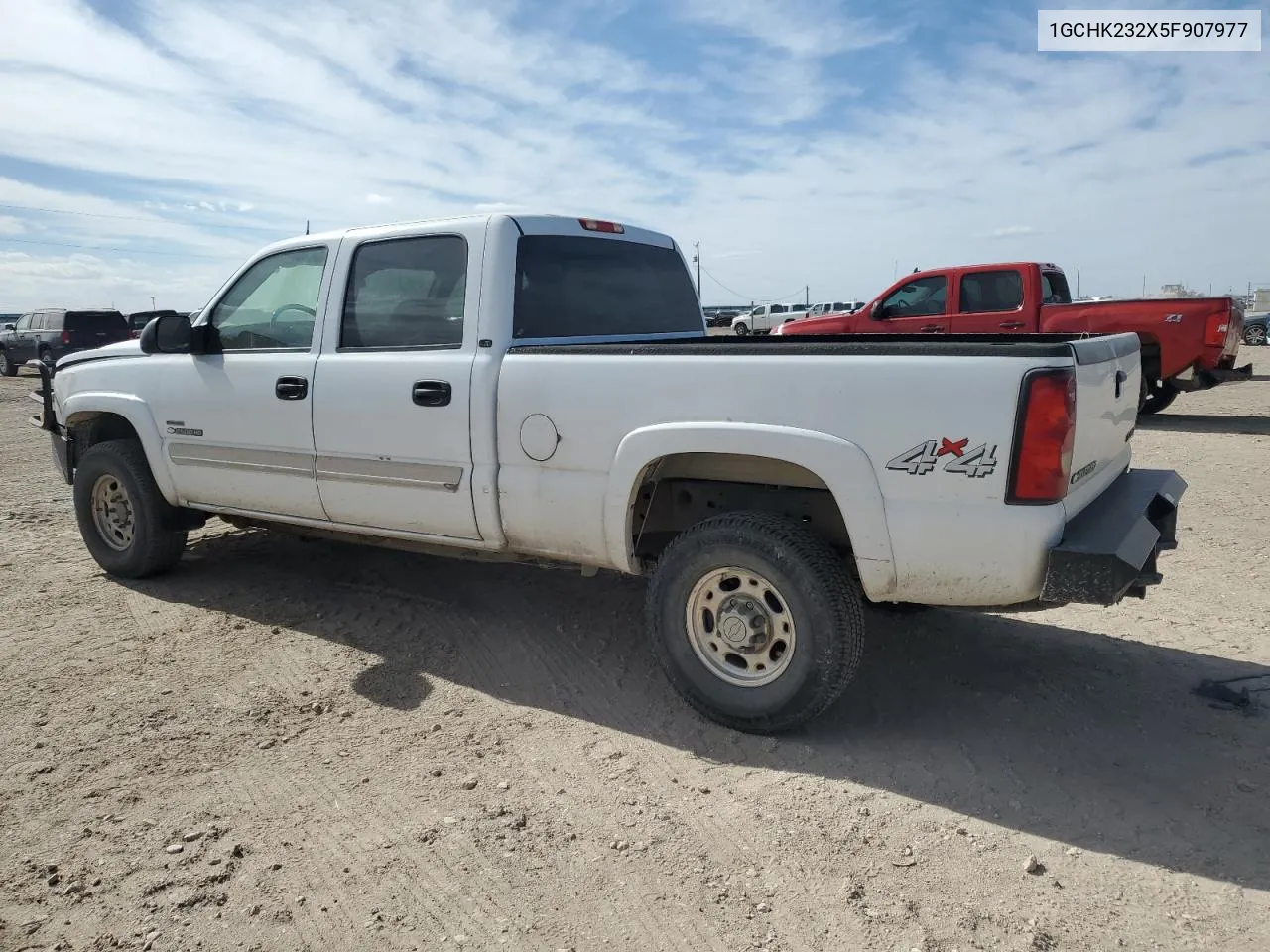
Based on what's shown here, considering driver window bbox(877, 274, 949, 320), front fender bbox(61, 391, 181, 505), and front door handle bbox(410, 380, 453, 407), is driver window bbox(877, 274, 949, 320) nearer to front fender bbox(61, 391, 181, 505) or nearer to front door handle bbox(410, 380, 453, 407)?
front door handle bbox(410, 380, 453, 407)

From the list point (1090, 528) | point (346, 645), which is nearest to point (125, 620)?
point (346, 645)

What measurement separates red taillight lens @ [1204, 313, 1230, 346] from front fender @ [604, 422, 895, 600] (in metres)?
9.74

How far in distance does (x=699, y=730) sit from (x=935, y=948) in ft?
4.45

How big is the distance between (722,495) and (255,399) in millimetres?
2454

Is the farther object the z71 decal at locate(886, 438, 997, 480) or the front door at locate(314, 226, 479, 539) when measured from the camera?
the front door at locate(314, 226, 479, 539)

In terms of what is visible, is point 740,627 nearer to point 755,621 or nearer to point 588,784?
point 755,621

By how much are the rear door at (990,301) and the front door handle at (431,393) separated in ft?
30.1

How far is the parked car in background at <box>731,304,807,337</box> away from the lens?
1419 inches

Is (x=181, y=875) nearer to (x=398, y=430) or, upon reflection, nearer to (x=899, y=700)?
(x=398, y=430)

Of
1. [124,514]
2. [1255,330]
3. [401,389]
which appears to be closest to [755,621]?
[401,389]

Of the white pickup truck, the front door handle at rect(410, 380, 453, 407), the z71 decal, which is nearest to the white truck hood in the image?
the white pickup truck

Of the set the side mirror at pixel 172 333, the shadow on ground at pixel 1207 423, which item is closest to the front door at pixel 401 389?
the side mirror at pixel 172 333

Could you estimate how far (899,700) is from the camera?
3.84m

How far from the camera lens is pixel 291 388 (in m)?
4.51
